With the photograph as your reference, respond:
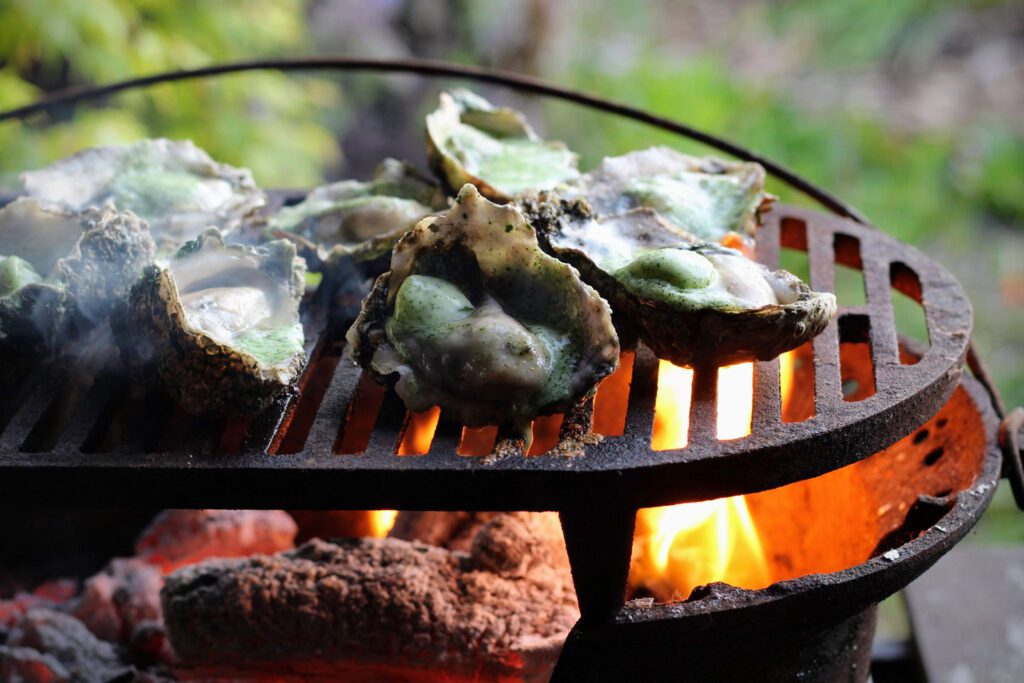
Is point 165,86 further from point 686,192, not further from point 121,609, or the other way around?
point 686,192

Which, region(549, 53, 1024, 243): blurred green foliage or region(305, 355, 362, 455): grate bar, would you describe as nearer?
region(305, 355, 362, 455): grate bar

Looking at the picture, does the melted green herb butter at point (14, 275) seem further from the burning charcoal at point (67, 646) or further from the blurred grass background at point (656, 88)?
the blurred grass background at point (656, 88)

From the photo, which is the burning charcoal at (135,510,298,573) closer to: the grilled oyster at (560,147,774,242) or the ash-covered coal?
the ash-covered coal

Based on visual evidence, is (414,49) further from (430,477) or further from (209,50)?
(430,477)

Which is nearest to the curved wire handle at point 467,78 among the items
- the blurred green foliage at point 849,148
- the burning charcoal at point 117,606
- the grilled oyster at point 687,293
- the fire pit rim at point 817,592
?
the grilled oyster at point 687,293

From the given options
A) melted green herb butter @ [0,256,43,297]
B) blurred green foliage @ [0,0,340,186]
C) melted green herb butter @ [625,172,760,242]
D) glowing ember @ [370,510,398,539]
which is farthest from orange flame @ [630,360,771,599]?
blurred green foliage @ [0,0,340,186]

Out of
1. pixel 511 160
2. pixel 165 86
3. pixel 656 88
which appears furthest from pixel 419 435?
pixel 656 88
